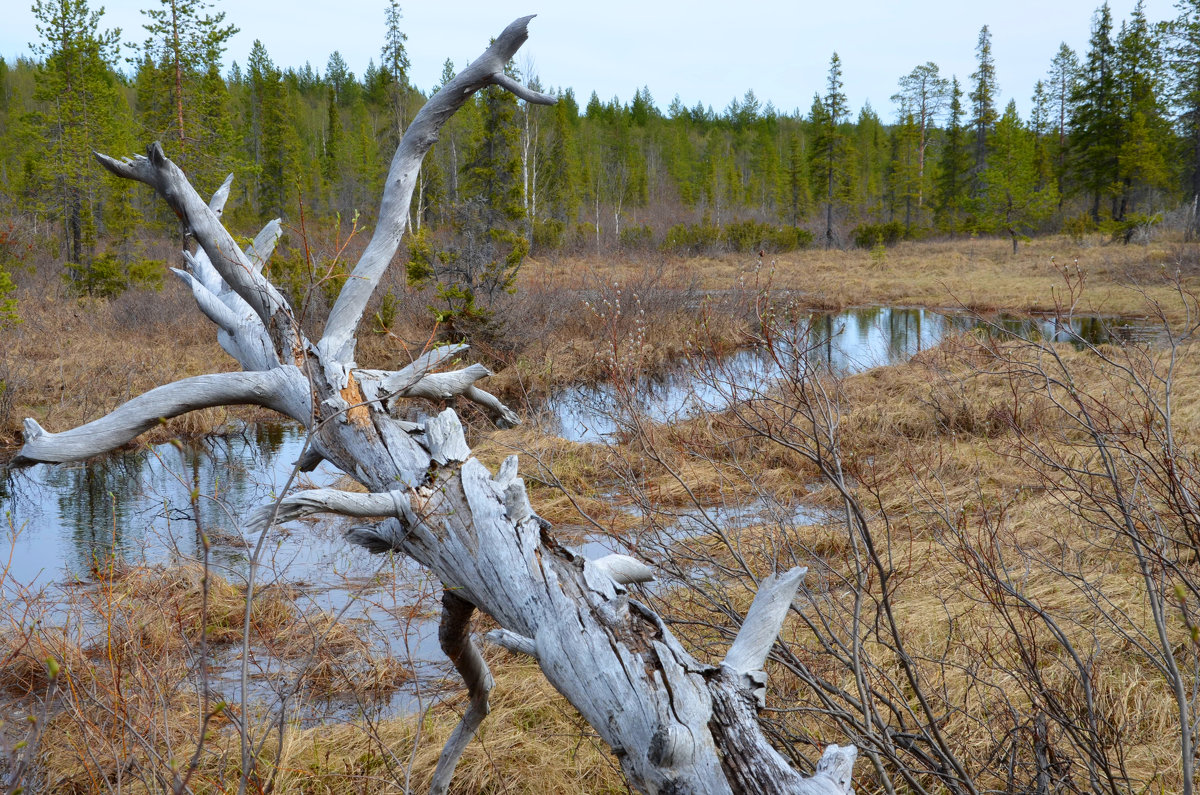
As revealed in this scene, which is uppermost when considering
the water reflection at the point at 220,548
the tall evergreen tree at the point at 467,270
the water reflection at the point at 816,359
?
the tall evergreen tree at the point at 467,270

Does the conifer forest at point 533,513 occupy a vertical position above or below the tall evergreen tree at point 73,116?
→ below

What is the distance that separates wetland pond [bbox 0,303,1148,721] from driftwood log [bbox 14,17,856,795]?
2.02ft

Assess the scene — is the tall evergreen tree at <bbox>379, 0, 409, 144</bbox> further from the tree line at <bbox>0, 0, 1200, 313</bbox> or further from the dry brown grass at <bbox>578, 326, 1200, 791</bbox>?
the dry brown grass at <bbox>578, 326, 1200, 791</bbox>

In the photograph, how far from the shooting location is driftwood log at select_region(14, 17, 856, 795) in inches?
75.9

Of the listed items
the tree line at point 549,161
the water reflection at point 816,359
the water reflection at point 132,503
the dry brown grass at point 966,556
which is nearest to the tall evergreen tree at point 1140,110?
the tree line at point 549,161

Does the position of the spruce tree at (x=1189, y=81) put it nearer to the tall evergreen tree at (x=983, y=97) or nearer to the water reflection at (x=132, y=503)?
the tall evergreen tree at (x=983, y=97)

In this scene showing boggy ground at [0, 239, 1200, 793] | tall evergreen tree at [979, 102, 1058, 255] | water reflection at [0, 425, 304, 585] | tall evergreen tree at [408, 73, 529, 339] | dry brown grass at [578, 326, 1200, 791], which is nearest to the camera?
boggy ground at [0, 239, 1200, 793]

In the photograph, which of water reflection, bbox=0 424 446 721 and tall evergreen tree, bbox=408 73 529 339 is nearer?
water reflection, bbox=0 424 446 721

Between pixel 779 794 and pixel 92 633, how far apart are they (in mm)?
4585

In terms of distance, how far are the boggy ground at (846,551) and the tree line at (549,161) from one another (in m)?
2.11

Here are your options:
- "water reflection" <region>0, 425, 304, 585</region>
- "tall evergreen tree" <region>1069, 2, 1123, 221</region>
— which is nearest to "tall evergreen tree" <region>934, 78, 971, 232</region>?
"tall evergreen tree" <region>1069, 2, 1123, 221</region>

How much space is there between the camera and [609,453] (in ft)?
26.8

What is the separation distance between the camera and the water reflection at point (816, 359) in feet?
27.1

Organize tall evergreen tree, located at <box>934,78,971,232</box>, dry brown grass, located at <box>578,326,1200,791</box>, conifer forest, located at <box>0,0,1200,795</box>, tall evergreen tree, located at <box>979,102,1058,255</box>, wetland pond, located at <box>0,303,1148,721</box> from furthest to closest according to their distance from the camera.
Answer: tall evergreen tree, located at <box>934,78,971,232</box>, tall evergreen tree, located at <box>979,102,1058,255</box>, wetland pond, located at <box>0,303,1148,721</box>, dry brown grass, located at <box>578,326,1200,791</box>, conifer forest, located at <box>0,0,1200,795</box>
